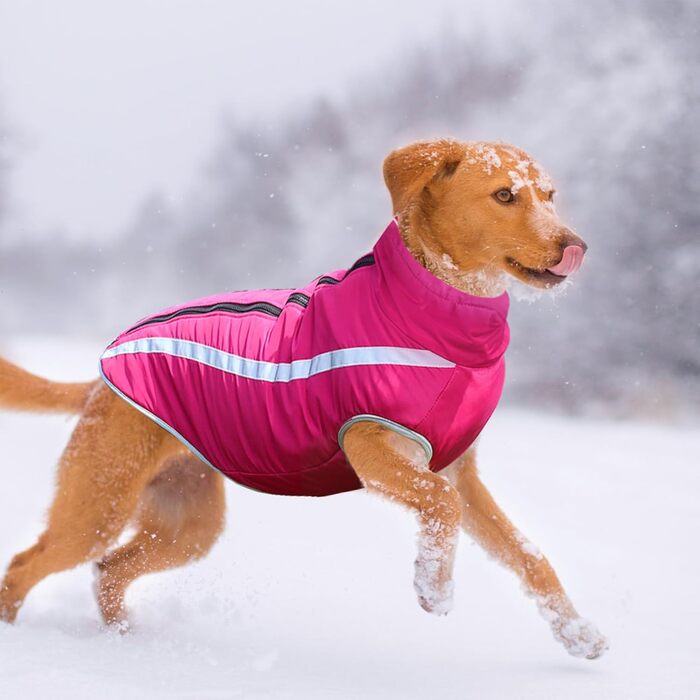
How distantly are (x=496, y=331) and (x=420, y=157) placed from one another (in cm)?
64

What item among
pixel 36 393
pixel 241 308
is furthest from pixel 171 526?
pixel 241 308

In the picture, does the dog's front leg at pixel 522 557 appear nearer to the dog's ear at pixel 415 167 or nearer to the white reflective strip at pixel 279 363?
the white reflective strip at pixel 279 363

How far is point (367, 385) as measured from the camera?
331 centimetres

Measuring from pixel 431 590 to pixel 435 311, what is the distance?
91 cm

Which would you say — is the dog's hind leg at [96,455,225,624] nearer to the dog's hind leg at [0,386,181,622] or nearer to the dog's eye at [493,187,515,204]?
the dog's hind leg at [0,386,181,622]

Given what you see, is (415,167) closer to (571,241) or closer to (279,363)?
(571,241)

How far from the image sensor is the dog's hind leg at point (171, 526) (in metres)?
4.25

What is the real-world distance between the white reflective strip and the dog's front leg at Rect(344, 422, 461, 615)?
0.75ft

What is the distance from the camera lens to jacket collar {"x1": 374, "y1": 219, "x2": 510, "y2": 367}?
11.0 ft

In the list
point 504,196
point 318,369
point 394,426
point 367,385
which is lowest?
point 394,426

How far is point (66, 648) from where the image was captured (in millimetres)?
3582

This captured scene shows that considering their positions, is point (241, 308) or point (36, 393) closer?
point (241, 308)

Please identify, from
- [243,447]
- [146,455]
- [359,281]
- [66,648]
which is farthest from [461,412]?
[66,648]

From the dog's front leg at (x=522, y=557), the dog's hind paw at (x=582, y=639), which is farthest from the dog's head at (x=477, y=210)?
the dog's hind paw at (x=582, y=639)
